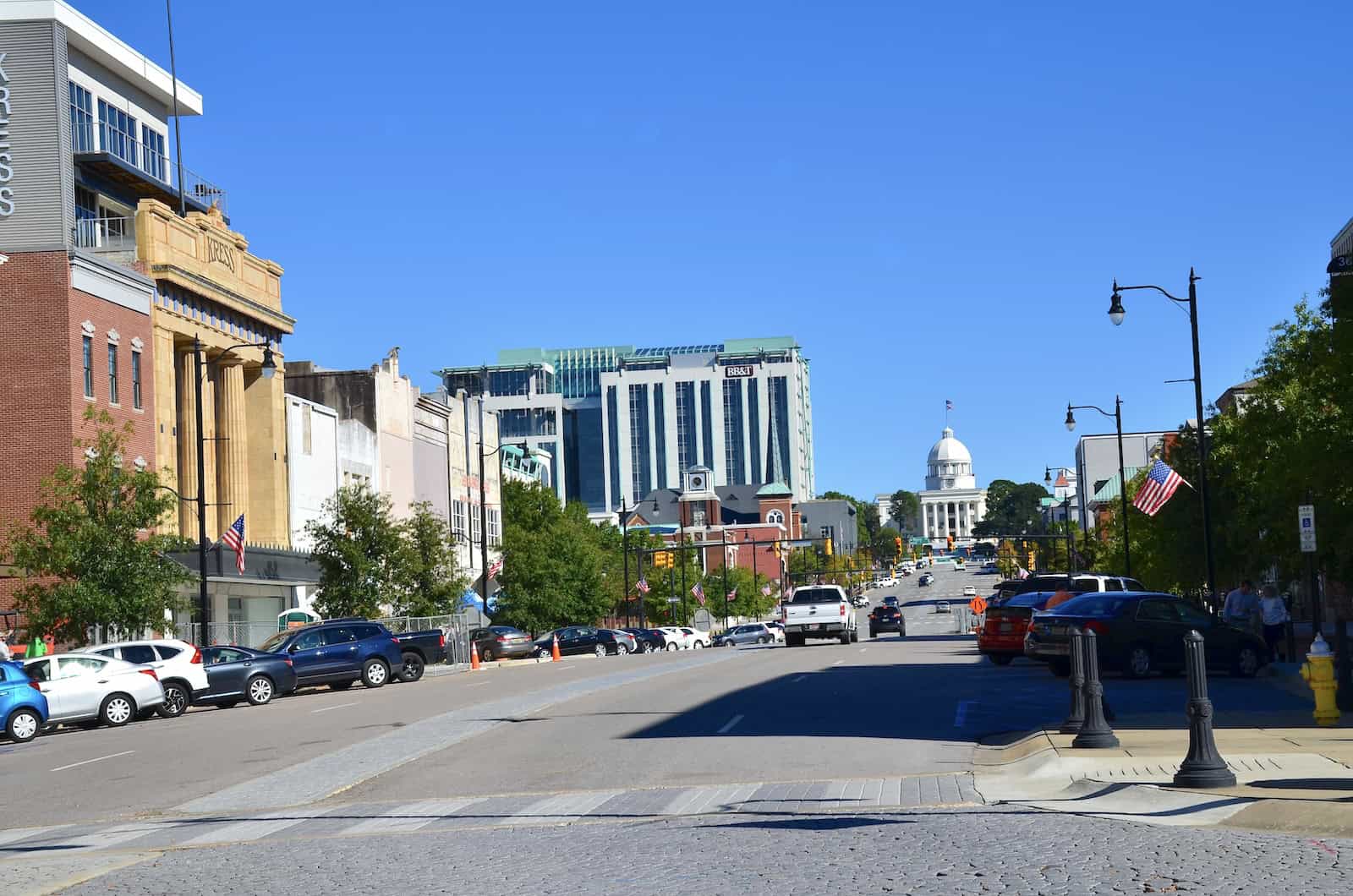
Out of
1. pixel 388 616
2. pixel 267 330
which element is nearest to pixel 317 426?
pixel 267 330

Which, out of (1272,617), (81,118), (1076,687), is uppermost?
(81,118)

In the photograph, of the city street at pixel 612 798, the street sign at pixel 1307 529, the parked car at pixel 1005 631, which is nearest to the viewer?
the city street at pixel 612 798

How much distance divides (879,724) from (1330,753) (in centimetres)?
697

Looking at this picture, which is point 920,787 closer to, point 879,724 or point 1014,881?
point 1014,881

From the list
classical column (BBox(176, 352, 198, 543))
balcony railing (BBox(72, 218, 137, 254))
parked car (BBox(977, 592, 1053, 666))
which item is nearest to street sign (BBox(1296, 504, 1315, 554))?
parked car (BBox(977, 592, 1053, 666))

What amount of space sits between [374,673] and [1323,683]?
26502 millimetres

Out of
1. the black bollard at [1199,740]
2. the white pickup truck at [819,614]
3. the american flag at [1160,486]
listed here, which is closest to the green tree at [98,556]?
the white pickup truck at [819,614]

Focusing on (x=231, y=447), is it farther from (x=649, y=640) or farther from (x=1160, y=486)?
(x=1160, y=486)

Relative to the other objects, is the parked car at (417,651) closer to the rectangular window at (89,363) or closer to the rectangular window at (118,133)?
the rectangular window at (89,363)

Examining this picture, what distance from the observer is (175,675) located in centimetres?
3278

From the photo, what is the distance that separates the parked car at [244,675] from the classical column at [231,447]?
63.2ft

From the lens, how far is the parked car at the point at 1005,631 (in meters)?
34.6

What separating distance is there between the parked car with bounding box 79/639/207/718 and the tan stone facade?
16343 millimetres


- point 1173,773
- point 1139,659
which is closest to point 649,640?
point 1139,659
